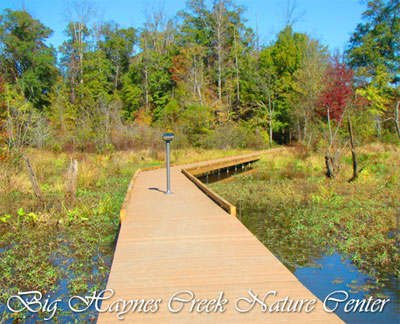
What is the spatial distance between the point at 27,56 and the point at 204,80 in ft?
58.7

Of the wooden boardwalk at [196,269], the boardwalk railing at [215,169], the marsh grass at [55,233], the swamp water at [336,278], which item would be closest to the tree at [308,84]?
the boardwalk railing at [215,169]

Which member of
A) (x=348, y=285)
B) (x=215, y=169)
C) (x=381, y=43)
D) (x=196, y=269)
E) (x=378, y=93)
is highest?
(x=381, y=43)

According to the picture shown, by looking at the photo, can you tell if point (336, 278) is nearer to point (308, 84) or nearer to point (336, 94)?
point (336, 94)

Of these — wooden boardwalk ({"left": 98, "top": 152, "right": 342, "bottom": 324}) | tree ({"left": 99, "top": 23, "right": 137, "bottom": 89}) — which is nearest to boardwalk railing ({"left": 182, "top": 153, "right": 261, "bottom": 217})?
wooden boardwalk ({"left": 98, "top": 152, "right": 342, "bottom": 324})

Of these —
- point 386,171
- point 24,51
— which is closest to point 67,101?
point 24,51

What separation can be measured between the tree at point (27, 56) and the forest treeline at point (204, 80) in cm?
10

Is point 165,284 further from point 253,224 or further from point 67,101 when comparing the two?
point 67,101

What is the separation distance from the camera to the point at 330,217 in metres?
7.79

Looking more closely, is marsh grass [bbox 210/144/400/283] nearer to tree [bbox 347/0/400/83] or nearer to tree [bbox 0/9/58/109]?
tree [bbox 347/0/400/83]

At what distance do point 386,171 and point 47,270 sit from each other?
11.9 meters

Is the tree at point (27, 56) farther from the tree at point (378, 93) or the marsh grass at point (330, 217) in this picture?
the marsh grass at point (330, 217)

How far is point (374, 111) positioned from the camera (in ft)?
88.6

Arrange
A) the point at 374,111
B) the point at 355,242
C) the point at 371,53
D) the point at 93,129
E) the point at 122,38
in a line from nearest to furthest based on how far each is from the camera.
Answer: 1. the point at 355,242
2. the point at 93,129
3. the point at 374,111
4. the point at 371,53
5. the point at 122,38

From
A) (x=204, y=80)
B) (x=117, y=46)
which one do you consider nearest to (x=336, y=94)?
(x=204, y=80)
